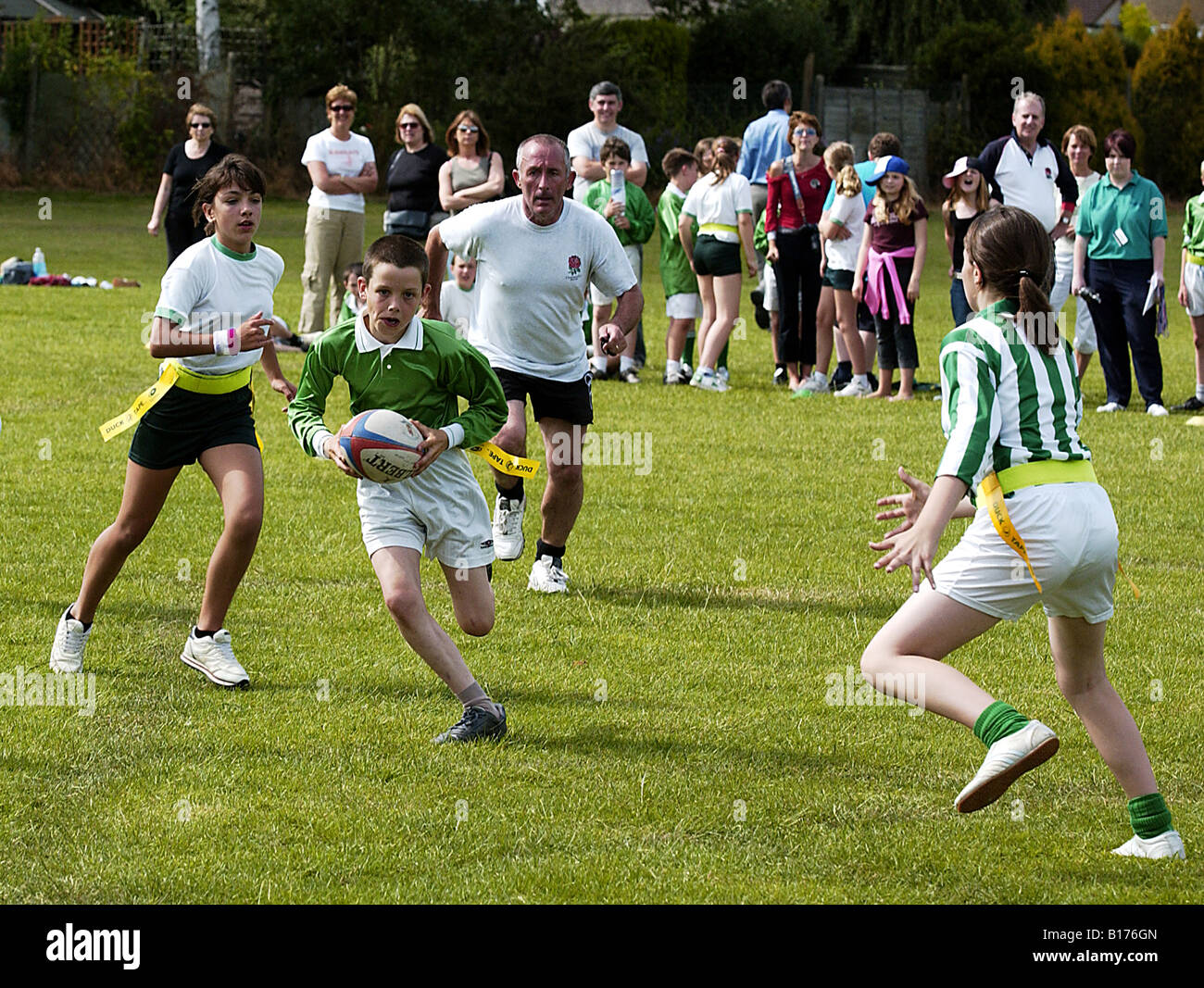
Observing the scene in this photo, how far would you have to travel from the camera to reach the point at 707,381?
1494 centimetres

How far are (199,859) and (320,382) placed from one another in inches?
74.5

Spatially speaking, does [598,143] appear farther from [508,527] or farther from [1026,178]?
[508,527]

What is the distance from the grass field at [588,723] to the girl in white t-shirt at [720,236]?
11.6 ft

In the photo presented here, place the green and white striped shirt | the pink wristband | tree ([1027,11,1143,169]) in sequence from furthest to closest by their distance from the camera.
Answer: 1. tree ([1027,11,1143,169])
2. the pink wristband
3. the green and white striped shirt

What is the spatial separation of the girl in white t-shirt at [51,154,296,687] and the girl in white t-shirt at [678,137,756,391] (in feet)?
27.3

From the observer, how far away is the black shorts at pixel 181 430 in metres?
6.51

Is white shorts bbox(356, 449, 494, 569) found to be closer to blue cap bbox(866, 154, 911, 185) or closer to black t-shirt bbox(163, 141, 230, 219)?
blue cap bbox(866, 154, 911, 185)

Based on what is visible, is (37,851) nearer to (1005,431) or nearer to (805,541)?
(1005,431)

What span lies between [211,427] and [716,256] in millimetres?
8704

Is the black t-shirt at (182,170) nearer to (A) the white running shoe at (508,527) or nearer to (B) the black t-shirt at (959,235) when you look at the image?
(B) the black t-shirt at (959,235)

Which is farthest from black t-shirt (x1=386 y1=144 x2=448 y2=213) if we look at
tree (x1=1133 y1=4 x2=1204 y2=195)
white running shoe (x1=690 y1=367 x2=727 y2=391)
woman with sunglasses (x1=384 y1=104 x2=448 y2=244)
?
tree (x1=1133 y1=4 x2=1204 y2=195)

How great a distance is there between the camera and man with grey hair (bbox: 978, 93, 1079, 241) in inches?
559

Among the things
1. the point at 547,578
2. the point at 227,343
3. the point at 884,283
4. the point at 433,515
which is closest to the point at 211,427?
the point at 227,343
